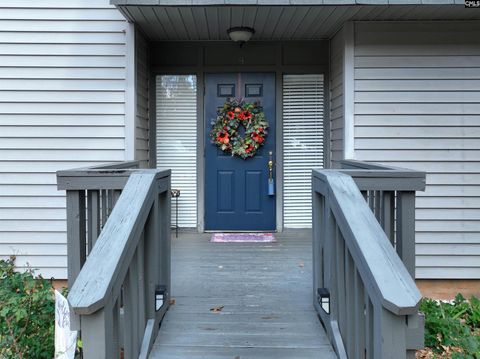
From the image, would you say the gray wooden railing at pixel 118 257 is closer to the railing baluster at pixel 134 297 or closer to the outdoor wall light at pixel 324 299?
the railing baluster at pixel 134 297

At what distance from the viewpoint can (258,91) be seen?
6070mm

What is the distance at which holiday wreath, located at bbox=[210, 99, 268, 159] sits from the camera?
6.00m

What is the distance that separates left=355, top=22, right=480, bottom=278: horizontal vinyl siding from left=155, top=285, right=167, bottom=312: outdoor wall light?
99.5 inches

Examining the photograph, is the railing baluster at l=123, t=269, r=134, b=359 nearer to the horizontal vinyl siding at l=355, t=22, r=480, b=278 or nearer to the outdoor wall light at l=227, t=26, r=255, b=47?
the horizontal vinyl siding at l=355, t=22, r=480, b=278

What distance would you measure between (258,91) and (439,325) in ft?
11.2

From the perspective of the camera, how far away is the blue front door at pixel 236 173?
6.06 meters

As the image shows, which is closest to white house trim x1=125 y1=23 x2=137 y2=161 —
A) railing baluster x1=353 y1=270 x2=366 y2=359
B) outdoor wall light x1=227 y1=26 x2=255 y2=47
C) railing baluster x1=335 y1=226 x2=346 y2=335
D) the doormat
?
outdoor wall light x1=227 y1=26 x2=255 y2=47

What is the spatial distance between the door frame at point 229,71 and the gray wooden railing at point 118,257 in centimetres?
258

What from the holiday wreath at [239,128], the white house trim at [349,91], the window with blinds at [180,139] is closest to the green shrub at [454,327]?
the white house trim at [349,91]

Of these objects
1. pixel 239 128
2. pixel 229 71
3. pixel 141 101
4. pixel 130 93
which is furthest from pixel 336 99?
pixel 130 93

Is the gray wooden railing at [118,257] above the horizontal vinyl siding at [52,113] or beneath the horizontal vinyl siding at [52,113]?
beneath

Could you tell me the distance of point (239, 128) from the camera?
604 centimetres

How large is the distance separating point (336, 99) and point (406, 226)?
2849mm

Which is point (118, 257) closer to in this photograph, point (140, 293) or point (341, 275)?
point (140, 293)
